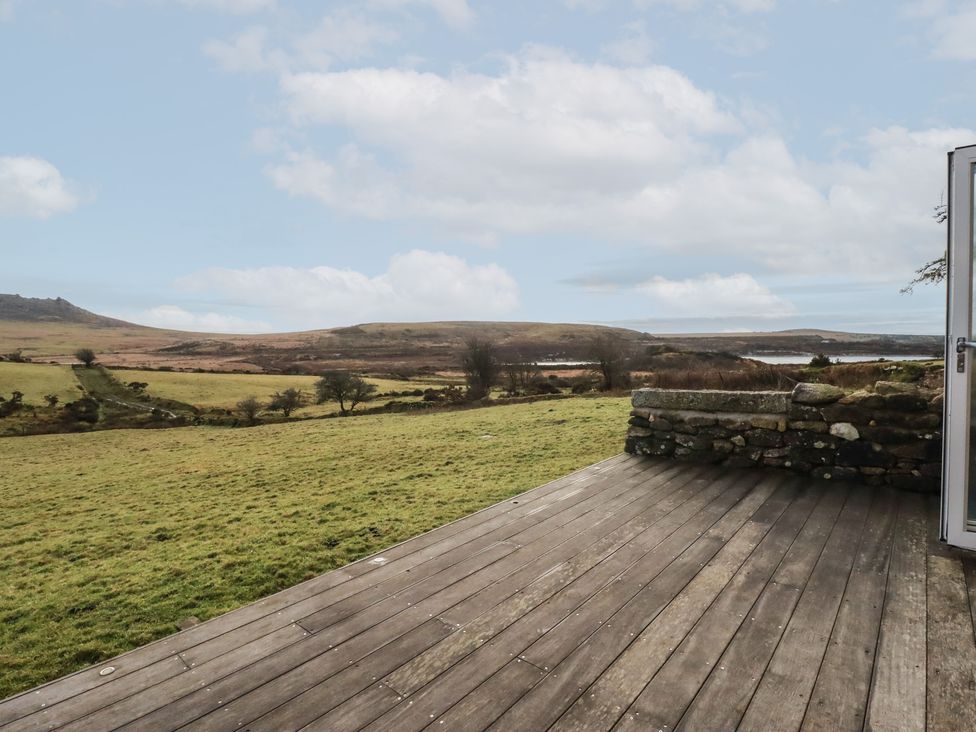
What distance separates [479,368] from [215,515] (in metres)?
22.4

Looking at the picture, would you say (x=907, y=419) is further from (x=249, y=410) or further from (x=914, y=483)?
(x=249, y=410)

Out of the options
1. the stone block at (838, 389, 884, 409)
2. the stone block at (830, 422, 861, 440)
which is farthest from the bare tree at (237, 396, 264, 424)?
the stone block at (838, 389, 884, 409)

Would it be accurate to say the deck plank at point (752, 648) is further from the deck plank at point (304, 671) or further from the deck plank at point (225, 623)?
the deck plank at point (225, 623)

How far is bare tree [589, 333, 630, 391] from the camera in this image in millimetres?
25094

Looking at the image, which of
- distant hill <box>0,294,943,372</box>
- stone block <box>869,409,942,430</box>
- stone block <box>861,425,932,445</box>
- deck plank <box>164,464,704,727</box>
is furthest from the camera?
distant hill <box>0,294,943,372</box>

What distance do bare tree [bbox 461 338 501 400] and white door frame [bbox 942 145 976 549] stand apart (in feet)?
81.3

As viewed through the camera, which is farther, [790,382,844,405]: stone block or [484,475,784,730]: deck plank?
[790,382,844,405]: stone block

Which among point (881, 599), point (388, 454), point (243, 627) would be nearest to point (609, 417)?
point (388, 454)

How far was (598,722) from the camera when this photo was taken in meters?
1.70

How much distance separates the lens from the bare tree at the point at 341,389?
2570 centimetres

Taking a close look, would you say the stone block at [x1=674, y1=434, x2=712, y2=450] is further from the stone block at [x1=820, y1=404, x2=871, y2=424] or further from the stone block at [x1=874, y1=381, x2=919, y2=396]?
the stone block at [x1=874, y1=381, x2=919, y2=396]

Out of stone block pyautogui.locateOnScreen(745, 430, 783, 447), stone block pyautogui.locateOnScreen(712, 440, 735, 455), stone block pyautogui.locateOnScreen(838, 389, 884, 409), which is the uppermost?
stone block pyautogui.locateOnScreen(838, 389, 884, 409)

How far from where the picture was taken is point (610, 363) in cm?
2539

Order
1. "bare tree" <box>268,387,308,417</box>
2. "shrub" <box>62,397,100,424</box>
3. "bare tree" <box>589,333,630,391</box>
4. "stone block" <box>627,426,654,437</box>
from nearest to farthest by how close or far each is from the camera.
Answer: "stone block" <box>627,426,654,437</box>, "shrub" <box>62,397,100,424</box>, "bare tree" <box>268,387,308,417</box>, "bare tree" <box>589,333,630,391</box>
